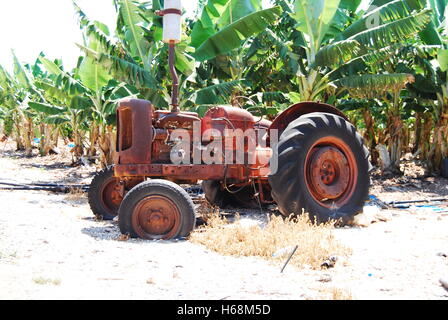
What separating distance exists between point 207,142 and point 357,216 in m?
2.15

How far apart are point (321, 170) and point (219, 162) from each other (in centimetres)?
126

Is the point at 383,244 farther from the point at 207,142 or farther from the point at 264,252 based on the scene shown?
the point at 207,142

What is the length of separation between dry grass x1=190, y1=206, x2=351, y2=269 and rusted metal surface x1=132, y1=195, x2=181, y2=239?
0.84ft

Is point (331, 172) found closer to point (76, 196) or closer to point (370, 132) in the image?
point (76, 196)

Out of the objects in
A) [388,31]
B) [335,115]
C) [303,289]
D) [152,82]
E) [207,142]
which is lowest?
[303,289]

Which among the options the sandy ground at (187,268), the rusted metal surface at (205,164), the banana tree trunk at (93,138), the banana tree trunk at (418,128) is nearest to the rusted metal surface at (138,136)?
the rusted metal surface at (205,164)

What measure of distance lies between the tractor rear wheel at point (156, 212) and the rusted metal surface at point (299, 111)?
6.59 feet

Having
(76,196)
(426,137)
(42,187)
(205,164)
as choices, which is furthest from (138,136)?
(426,137)

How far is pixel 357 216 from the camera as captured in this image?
19.1 feet

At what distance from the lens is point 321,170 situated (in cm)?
556

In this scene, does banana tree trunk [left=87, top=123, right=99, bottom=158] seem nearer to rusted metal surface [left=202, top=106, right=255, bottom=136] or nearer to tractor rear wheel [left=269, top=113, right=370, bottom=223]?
rusted metal surface [left=202, top=106, right=255, bottom=136]

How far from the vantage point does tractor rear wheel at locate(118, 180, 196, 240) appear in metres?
4.65

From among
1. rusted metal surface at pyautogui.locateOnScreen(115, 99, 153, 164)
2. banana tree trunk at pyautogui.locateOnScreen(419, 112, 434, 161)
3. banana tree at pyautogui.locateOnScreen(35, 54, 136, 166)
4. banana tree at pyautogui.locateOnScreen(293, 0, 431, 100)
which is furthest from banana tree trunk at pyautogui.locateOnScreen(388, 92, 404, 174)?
rusted metal surface at pyautogui.locateOnScreen(115, 99, 153, 164)

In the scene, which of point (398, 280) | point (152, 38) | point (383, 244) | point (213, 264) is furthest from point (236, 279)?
point (152, 38)
